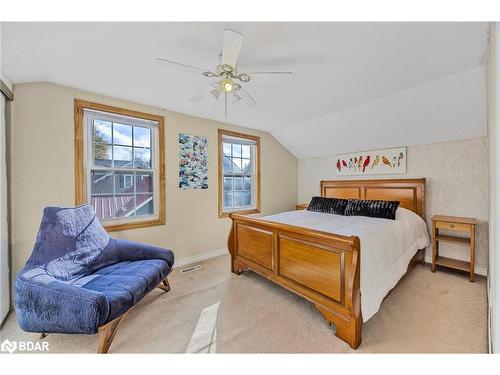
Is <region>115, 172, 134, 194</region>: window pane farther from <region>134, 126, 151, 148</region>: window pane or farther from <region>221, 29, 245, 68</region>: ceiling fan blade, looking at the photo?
<region>221, 29, 245, 68</region>: ceiling fan blade

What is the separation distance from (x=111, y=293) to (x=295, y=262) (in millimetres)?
1540

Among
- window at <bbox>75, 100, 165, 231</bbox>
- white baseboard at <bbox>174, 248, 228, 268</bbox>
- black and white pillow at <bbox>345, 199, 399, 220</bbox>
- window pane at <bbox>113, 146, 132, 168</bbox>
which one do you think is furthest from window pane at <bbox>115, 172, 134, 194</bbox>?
black and white pillow at <bbox>345, 199, 399, 220</bbox>

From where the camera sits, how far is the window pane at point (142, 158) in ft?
8.94

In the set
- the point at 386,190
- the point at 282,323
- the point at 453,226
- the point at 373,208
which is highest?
the point at 386,190

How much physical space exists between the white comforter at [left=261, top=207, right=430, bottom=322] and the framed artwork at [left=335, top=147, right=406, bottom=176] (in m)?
0.88

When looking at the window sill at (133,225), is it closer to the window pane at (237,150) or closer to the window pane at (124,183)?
the window pane at (124,183)

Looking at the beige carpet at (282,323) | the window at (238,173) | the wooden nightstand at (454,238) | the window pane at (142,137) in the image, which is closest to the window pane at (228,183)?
the window at (238,173)

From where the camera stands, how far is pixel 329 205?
322cm

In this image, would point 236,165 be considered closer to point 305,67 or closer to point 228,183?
point 228,183

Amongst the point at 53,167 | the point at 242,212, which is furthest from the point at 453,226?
the point at 53,167

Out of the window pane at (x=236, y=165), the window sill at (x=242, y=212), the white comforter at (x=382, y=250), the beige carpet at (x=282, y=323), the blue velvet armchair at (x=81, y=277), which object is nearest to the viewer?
the blue velvet armchair at (x=81, y=277)

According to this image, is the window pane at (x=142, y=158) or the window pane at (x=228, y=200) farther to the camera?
the window pane at (x=228, y=200)

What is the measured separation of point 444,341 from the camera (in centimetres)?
149

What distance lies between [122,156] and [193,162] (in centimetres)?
94
